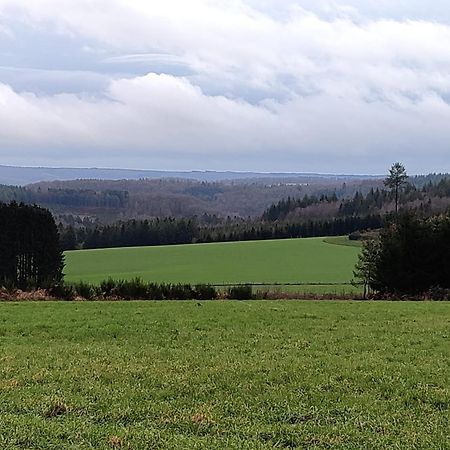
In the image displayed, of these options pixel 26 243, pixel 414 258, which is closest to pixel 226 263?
pixel 26 243

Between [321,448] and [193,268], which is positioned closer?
[321,448]

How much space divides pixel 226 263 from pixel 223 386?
67084 mm

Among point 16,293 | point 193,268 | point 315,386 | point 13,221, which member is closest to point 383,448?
point 315,386

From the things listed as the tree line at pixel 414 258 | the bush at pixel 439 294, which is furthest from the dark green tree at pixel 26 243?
the bush at pixel 439 294

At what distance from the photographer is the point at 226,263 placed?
7575cm

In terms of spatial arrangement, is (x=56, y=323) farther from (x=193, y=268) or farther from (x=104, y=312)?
(x=193, y=268)

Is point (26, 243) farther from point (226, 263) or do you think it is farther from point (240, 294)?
point (226, 263)

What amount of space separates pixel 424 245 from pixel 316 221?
85.7m

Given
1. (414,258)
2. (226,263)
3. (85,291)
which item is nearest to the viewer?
(85,291)

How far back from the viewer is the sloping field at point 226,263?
61531 mm

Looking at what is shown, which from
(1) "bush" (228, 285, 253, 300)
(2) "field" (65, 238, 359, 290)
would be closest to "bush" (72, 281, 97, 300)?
(1) "bush" (228, 285, 253, 300)

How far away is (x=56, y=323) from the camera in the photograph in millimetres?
15781

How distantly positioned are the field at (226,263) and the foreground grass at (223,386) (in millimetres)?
43563

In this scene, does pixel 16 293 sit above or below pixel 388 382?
below
